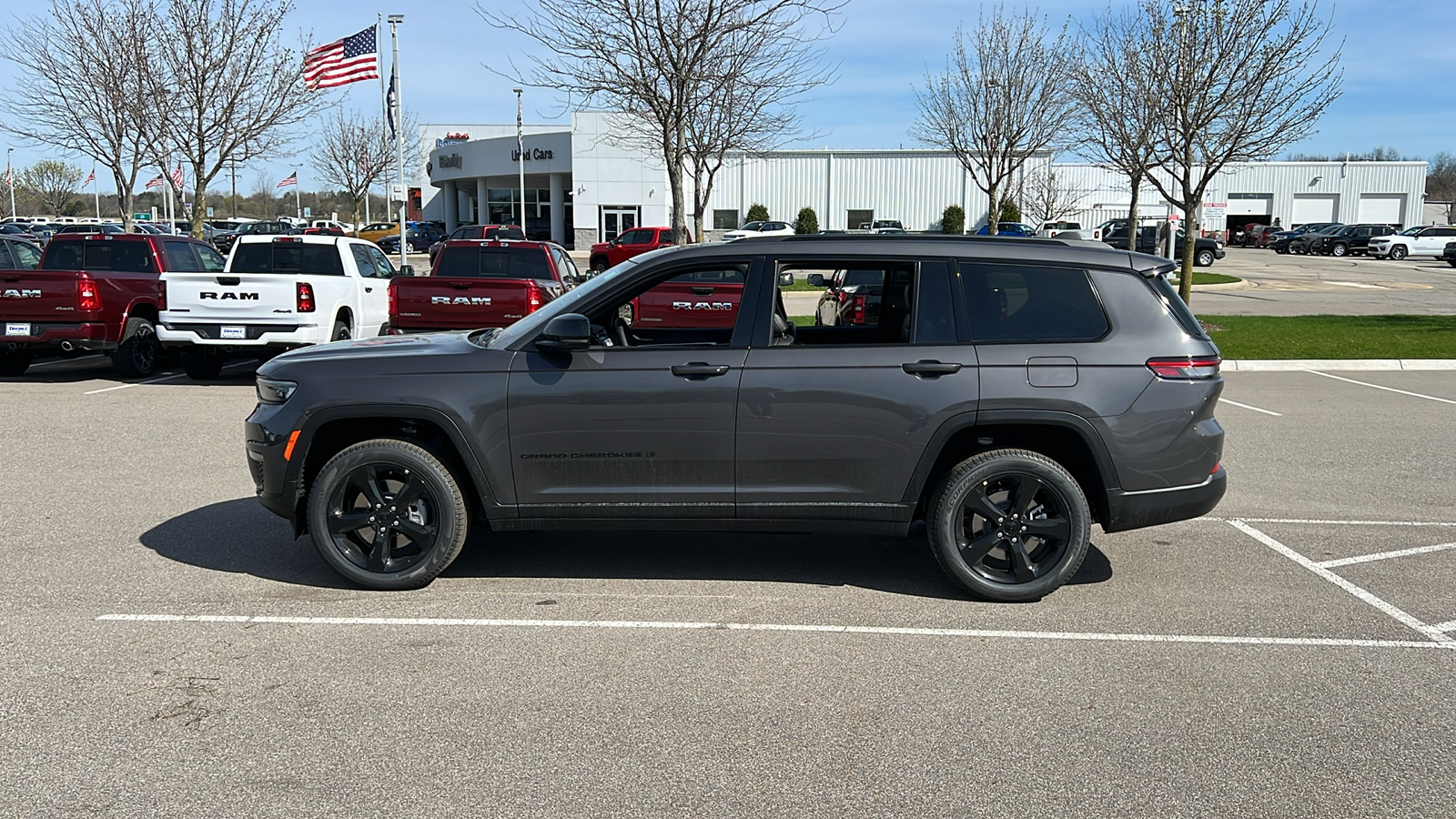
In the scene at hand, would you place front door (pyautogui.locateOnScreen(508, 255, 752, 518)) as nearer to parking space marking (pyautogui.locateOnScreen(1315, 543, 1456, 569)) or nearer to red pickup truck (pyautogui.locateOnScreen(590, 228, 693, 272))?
parking space marking (pyautogui.locateOnScreen(1315, 543, 1456, 569))

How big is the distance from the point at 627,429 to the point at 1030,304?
2.11m

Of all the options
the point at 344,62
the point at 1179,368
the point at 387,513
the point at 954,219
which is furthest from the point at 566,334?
the point at 954,219

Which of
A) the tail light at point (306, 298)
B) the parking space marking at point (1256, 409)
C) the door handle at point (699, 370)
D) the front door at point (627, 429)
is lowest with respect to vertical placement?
the parking space marking at point (1256, 409)

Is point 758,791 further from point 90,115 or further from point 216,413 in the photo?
point 90,115

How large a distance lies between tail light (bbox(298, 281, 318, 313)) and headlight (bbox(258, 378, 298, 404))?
306 inches

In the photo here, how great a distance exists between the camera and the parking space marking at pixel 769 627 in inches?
202

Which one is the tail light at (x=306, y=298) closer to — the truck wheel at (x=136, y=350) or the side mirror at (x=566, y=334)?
the truck wheel at (x=136, y=350)

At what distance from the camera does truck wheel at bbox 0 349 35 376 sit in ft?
46.3

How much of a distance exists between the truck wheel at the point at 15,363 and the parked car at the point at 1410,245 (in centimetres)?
6169

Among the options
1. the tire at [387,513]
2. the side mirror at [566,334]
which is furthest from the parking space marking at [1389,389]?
the tire at [387,513]

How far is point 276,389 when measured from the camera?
18.6 ft

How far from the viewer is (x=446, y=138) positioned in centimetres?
7138

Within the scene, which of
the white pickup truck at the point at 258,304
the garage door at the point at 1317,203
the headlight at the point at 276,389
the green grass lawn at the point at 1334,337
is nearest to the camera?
the headlight at the point at 276,389

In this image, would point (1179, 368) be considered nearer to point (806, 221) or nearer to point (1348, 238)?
point (806, 221)
